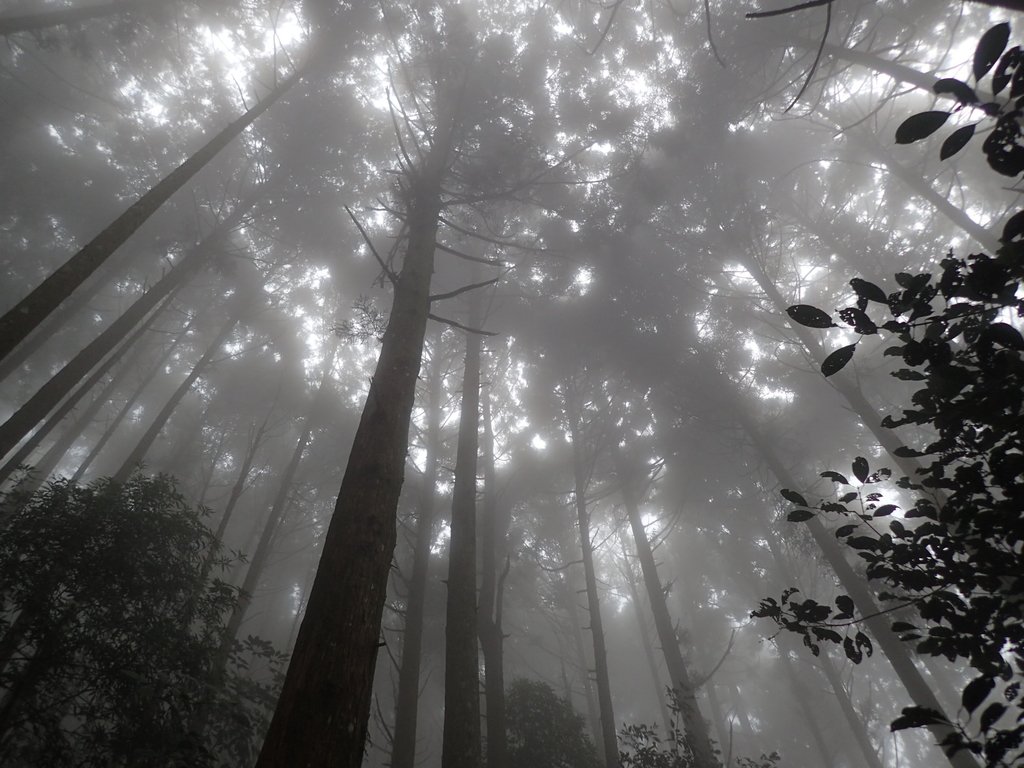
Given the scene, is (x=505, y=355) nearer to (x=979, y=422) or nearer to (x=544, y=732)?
(x=544, y=732)

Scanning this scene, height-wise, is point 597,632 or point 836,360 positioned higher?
point 597,632

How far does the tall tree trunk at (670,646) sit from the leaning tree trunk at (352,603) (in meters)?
8.43

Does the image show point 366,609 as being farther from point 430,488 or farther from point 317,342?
point 317,342

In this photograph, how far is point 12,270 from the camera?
58.5ft

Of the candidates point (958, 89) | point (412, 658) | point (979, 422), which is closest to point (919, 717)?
point (979, 422)

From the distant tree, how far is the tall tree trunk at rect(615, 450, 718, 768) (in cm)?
228

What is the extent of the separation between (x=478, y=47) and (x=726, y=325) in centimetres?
1057

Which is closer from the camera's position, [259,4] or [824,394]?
[259,4]

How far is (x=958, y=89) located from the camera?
149cm

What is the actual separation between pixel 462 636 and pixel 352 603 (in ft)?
Answer: 14.0

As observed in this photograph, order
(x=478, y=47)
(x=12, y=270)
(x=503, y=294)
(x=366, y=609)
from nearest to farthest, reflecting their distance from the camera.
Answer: (x=366, y=609)
(x=478, y=47)
(x=503, y=294)
(x=12, y=270)

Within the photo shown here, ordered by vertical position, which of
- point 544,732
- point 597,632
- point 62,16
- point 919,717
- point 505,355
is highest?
point 505,355

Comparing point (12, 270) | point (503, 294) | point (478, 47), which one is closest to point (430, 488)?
point (503, 294)

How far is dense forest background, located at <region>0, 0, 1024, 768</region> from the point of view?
2.03 metres
